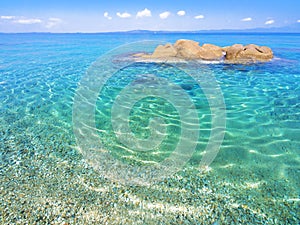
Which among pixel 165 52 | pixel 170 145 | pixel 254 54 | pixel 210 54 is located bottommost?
pixel 170 145

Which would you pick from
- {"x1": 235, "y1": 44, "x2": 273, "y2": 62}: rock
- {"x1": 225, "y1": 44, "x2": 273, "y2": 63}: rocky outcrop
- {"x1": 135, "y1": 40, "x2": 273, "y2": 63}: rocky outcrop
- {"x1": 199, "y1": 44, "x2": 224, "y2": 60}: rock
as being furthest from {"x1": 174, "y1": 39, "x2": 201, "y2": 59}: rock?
{"x1": 235, "y1": 44, "x2": 273, "y2": 62}: rock

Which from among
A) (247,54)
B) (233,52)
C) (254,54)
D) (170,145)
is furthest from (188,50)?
(170,145)

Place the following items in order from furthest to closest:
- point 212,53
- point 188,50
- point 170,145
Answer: point 212,53 < point 188,50 < point 170,145

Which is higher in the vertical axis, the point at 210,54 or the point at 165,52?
the point at 165,52

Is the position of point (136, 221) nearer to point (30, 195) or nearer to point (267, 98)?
point (30, 195)

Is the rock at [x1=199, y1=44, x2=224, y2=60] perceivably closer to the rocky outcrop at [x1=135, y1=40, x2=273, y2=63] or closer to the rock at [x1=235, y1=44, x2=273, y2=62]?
the rocky outcrop at [x1=135, y1=40, x2=273, y2=63]

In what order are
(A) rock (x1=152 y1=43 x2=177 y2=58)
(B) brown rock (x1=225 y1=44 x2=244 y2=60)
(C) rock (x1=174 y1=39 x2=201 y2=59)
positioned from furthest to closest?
(A) rock (x1=152 y1=43 x2=177 y2=58) < (C) rock (x1=174 y1=39 x2=201 y2=59) < (B) brown rock (x1=225 y1=44 x2=244 y2=60)

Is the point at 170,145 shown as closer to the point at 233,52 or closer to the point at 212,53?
the point at 233,52

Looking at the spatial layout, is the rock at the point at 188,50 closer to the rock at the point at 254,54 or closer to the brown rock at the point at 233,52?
the brown rock at the point at 233,52

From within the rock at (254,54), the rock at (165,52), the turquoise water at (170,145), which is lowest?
the turquoise water at (170,145)

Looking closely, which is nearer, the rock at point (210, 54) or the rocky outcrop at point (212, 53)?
the rocky outcrop at point (212, 53)

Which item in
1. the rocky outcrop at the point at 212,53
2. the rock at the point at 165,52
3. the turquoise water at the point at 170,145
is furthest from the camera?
the rock at the point at 165,52

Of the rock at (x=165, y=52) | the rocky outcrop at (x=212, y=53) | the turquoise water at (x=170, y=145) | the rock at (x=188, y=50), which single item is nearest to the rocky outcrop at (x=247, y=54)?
the rocky outcrop at (x=212, y=53)

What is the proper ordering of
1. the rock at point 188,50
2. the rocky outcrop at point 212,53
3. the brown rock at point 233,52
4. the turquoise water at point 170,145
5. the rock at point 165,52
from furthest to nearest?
1. the rock at point 165,52
2. the rock at point 188,50
3. the rocky outcrop at point 212,53
4. the brown rock at point 233,52
5. the turquoise water at point 170,145
